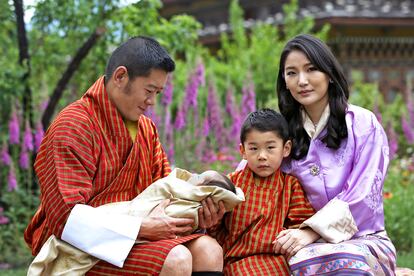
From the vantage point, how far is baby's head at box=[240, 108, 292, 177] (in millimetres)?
3533

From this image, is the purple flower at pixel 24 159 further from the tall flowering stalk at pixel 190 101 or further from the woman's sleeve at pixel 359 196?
the woman's sleeve at pixel 359 196

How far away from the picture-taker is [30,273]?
312 cm

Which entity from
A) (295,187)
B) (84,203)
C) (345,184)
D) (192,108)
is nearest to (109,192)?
(84,203)

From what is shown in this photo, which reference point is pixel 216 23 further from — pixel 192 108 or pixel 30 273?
pixel 30 273

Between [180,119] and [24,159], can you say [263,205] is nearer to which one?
[180,119]

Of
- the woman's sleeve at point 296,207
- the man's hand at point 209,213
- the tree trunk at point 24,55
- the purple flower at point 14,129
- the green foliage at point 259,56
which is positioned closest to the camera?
the man's hand at point 209,213

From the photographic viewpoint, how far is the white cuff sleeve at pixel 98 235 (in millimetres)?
3096

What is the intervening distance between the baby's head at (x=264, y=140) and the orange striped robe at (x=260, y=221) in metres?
0.10

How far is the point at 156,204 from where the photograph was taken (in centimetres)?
329

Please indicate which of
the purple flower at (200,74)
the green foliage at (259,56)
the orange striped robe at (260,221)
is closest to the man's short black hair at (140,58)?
the orange striped robe at (260,221)

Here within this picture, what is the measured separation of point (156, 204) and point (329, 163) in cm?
97

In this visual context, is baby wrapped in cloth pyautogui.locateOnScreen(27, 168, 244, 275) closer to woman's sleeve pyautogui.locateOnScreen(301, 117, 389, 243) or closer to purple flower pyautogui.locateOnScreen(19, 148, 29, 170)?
woman's sleeve pyautogui.locateOnScreen(301, 117, 389, 243)

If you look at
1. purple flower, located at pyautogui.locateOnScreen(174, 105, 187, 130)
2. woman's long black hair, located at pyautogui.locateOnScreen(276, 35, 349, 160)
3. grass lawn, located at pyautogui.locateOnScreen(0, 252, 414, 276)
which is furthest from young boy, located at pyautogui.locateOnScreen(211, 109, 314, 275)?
purple flower, located at pyautogui.locateOnScreen(174, 105, 187, 130)

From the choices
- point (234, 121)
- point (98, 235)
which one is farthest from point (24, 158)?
point (98, 235)
